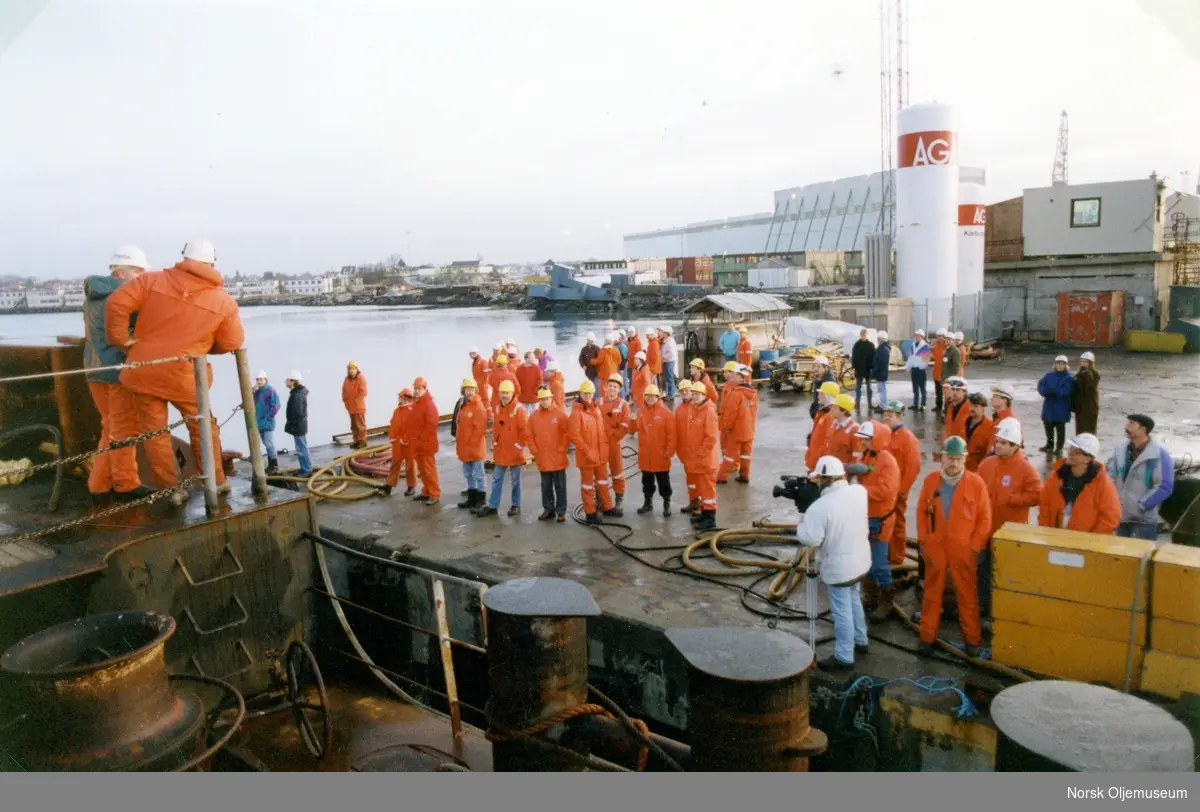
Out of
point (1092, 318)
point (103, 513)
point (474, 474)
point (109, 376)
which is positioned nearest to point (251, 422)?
point (109, 376)

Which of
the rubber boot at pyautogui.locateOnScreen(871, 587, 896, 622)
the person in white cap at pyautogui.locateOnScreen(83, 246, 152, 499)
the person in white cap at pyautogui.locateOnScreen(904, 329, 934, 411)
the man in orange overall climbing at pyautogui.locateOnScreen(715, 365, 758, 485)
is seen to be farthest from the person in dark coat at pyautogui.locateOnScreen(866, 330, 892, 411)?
the person in white cap at pyautogui.locateOnScreen(83, 246, 152, 499)

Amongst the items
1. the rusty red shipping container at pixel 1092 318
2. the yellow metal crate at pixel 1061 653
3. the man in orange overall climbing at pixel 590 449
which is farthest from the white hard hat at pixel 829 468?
the rusty red shipping container at pixel 1092 318

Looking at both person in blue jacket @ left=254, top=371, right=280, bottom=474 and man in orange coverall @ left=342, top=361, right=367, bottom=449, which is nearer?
person in blue jacket @ left=254, top=371, right=280, bottom=474

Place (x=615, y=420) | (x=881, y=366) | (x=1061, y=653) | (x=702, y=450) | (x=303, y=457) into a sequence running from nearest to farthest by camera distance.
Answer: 1. (x=1061, y=653)
2. (x=702, y=450)
3. (x=615, y=420)
4. (x=303, y=457)
5. (x=881, y=366)

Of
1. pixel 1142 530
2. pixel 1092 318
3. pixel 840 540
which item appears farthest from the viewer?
pixel 1092 318

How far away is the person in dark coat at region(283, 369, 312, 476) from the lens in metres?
12.4

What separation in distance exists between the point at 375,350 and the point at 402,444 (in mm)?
52649

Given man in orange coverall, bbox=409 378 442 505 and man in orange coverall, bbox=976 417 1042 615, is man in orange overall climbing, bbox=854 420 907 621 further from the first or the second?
man in orange coverall, bbox=409 378 442 505

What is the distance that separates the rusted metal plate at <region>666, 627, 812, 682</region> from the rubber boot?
2.73m

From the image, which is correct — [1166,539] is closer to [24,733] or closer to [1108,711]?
[1108,711]

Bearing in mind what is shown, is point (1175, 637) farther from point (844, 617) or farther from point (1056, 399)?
point (1056, 399)

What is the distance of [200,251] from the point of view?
604 centimetres

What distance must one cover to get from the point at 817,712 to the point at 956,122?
22.9 metres

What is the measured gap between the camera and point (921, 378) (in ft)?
49.7
